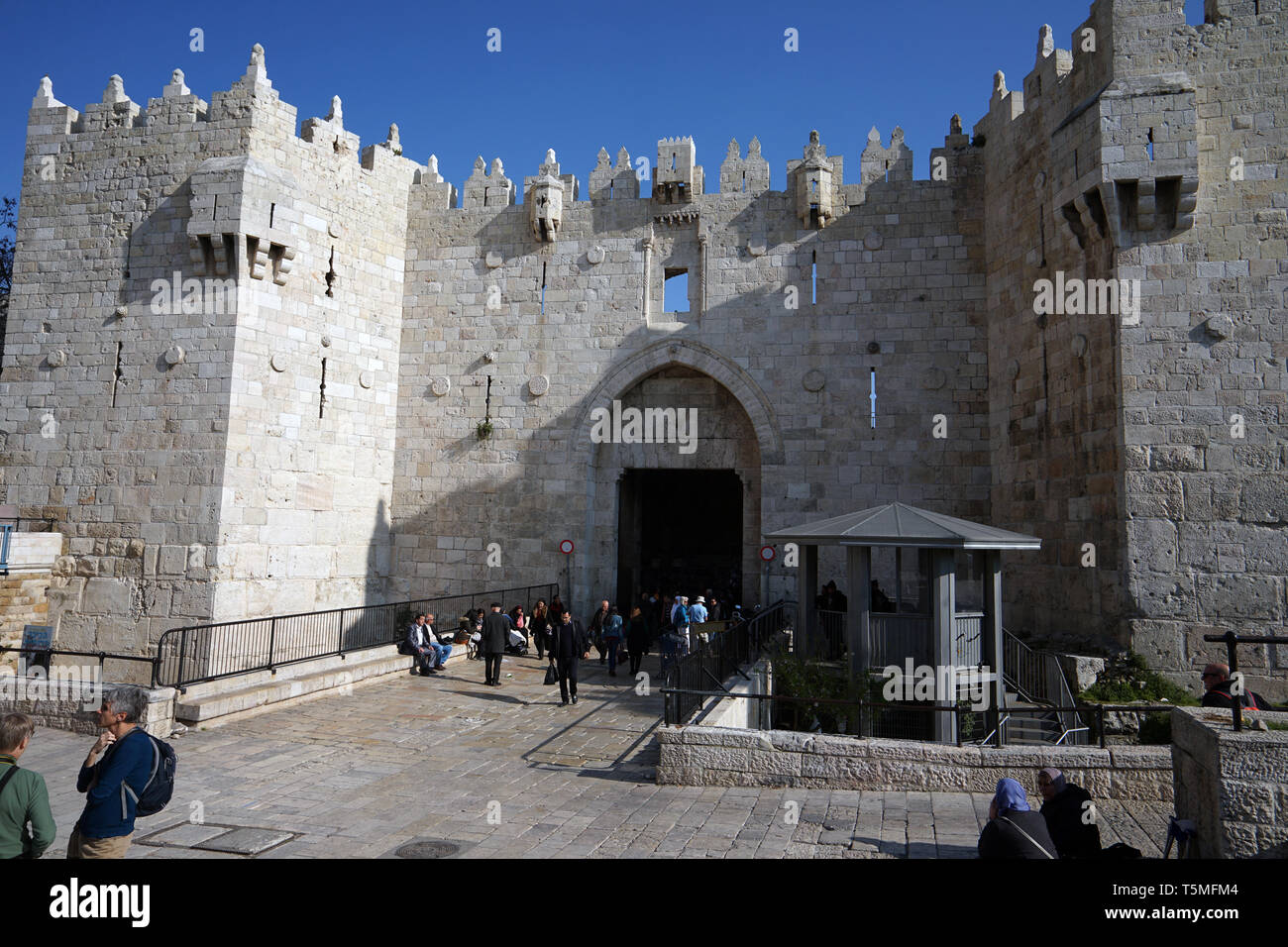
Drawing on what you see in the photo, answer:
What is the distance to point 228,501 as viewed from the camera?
14172 millimetres

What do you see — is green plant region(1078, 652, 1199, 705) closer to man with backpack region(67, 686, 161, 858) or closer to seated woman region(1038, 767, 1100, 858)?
seated woman region(1038, 767, 1100, 858)

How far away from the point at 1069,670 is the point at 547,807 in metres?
7.50

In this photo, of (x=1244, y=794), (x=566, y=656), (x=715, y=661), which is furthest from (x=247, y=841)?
(x=1244, y=794)

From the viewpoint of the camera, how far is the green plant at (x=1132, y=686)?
9945 mm

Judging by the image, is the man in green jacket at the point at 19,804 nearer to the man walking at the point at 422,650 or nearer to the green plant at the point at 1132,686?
the man walking at the point at 422,650

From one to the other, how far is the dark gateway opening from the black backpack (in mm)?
18233

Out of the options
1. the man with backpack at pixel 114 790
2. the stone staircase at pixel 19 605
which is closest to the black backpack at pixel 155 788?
the man with backpack at pixel 114 790

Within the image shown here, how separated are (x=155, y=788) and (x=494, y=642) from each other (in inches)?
315

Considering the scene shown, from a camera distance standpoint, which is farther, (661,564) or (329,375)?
(661,564)

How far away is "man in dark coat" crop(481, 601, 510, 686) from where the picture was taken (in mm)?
12359

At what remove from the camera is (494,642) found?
40.5 feet

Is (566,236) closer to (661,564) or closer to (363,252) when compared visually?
(363,252)

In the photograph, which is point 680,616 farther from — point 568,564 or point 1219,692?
point 1219,692
